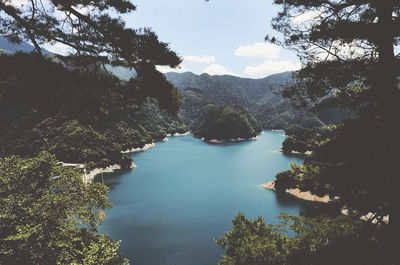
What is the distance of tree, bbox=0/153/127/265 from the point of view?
10.2 m

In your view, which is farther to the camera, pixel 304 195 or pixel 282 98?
pixel 304 195

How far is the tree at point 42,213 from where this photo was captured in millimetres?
10180

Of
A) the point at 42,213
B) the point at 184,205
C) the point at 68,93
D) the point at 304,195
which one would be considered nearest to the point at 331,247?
the point at 68,93

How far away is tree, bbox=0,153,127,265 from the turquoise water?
16361 mm

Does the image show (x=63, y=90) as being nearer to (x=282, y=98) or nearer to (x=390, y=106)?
(x=282, y=98)

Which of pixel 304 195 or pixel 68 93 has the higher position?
pixel 68 93

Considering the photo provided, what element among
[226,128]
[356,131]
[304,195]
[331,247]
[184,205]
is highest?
[356,131]


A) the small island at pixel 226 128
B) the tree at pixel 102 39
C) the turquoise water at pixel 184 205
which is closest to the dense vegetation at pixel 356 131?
the tree at pixel 102 39

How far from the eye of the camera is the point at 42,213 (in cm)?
1111

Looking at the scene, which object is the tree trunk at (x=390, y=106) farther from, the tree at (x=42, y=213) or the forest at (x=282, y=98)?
the tree at (x=42, y=213)

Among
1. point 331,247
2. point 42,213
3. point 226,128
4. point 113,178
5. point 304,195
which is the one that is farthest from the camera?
point 226,128

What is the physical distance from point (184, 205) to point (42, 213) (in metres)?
35.2

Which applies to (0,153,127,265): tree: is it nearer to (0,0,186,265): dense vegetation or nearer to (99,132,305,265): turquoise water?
(0,0,186,265): dense vegetation

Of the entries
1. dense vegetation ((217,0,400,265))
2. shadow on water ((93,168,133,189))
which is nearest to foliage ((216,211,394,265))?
dense vegetation ((217,0,400,265))
